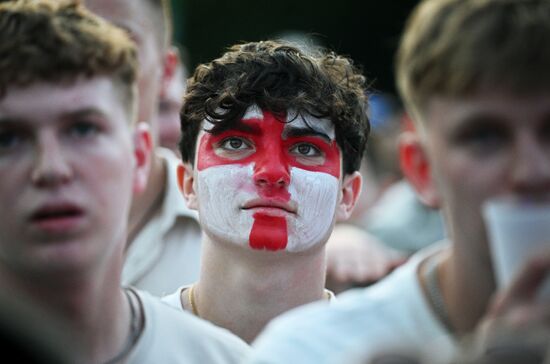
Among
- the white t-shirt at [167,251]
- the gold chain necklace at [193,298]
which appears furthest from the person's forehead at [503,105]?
the white t-shirt at [167,251]

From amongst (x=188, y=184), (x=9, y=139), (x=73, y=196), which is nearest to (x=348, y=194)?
(x=188, y=184)

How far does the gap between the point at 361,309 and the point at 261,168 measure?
4.18 feet

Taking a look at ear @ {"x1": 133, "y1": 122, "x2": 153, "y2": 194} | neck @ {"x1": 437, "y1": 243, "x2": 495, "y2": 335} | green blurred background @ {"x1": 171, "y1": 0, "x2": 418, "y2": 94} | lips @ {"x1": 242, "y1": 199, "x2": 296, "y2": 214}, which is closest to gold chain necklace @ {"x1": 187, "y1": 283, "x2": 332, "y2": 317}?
lips @ {"x1": 242, "y1": 199, "x2": 296, "y2": 214}

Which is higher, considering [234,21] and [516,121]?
[234,21]

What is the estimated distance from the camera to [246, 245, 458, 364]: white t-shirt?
11.0 feet

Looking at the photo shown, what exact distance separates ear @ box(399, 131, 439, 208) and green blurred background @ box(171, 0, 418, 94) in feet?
34.5

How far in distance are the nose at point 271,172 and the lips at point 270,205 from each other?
52 mm

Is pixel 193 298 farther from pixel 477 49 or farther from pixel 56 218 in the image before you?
pixel 477 49

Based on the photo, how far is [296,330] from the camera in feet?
11.3

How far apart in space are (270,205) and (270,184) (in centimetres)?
7

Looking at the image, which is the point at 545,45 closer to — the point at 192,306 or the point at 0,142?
the point at 0,142

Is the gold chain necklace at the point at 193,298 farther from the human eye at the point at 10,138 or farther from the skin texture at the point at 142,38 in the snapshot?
the skin texture at the point at 142,38

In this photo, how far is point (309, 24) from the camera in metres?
14.9

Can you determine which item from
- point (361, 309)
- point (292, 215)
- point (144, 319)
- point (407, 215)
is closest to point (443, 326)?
point (361, 309)
